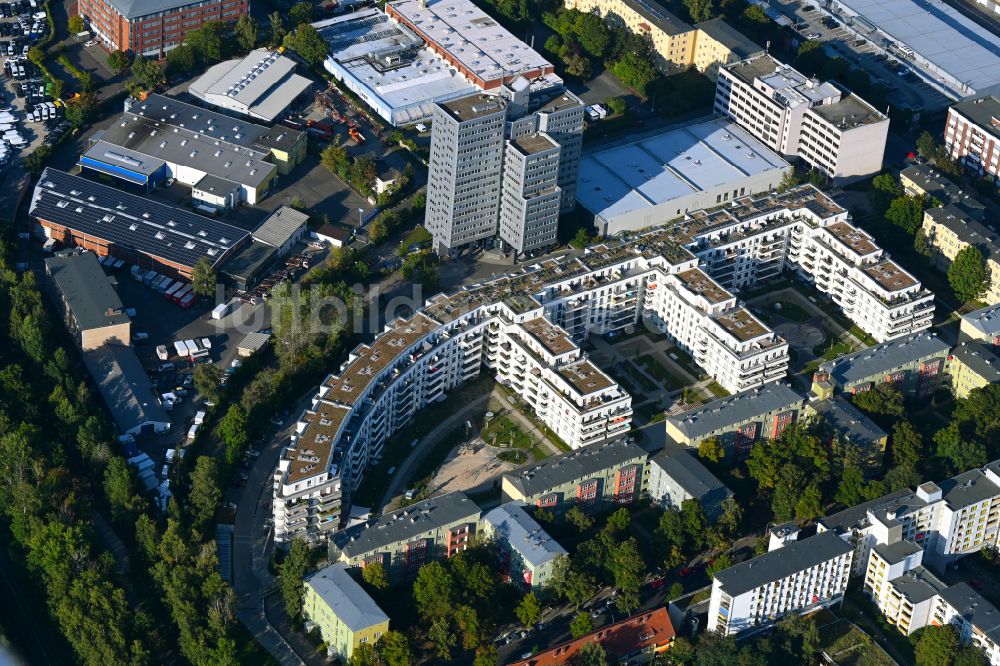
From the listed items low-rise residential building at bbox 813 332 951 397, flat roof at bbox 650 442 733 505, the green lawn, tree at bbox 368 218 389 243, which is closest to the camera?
flat roof at bbox 650 442 733 505

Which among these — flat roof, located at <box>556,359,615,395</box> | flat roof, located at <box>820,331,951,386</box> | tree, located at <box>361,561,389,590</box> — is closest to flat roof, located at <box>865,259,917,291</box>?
flat roof, located at <box>820,331,951,386</box>

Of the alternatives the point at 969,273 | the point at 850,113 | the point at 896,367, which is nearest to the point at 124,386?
the point at 896,367

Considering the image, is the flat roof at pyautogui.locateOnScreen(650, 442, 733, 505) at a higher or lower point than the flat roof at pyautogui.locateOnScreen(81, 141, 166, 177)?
lower

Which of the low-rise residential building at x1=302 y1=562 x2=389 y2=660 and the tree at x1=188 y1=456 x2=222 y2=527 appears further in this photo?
the tree at x1=188 y1=456 x2=222 y2=527

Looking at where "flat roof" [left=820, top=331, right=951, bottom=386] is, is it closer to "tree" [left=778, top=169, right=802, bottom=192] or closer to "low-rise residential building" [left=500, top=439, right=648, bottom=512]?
"low-rise residential building" [left=500, top=439, right=648, bottom=512]

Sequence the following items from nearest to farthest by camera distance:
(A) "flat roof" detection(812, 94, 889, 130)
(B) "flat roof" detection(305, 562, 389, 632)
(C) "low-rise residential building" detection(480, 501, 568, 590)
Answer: (B) "flat roof" detection(305, 562, 389, 632)
(C) "low-rise residential building" detection(480, 501, 568, 590)
(A) "flat roof" detection(812, 94, 889, 130)

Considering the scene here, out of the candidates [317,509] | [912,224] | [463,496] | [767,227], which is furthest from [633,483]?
[912,224]

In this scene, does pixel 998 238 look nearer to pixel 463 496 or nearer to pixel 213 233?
pixel 463 496
